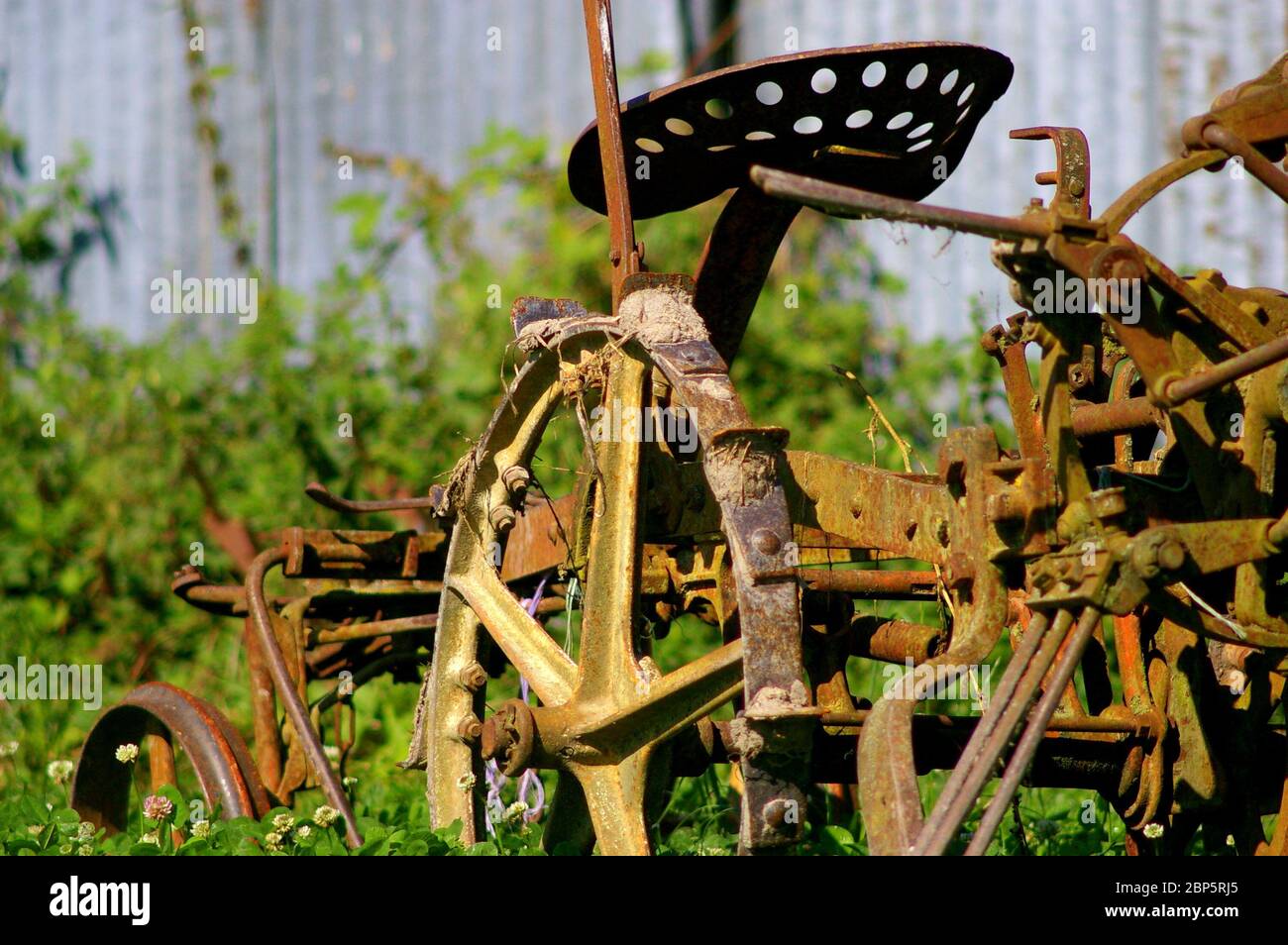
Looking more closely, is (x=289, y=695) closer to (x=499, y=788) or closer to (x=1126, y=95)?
(x=499, y=788)

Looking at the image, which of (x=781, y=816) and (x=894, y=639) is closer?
(x=781, y=816)

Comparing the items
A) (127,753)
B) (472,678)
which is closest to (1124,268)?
(472,678)

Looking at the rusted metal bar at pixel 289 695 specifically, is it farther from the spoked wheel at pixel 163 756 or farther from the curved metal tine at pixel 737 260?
the curved metal tine at pixel 737 260

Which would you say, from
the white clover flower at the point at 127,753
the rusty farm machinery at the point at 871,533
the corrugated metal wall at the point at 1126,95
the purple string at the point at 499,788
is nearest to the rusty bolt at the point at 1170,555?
the rusty farm machinery at the point at 871,533

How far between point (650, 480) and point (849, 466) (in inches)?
17.7

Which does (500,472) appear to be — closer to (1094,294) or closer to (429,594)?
(429,594)

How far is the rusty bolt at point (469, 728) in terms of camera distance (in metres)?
3.32

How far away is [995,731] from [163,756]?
8.15 ft

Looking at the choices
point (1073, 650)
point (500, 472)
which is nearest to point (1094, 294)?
point (1073, 650)

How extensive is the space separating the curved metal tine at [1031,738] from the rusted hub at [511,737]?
0.89 metres

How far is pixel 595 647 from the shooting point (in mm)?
2812

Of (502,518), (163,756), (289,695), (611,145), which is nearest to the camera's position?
(611,145)

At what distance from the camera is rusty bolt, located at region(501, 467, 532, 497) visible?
325cm

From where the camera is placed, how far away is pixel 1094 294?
239 cm
